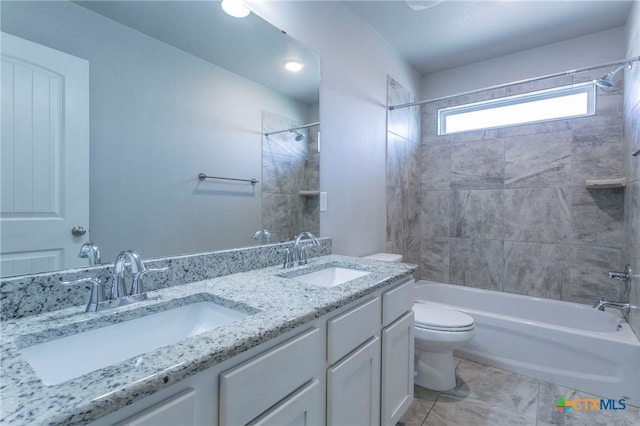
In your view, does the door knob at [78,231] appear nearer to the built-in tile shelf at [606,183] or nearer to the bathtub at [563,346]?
the bathtub at [563,346]

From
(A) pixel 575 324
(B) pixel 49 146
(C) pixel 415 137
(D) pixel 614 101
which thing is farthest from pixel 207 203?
(D) pixel 614 101

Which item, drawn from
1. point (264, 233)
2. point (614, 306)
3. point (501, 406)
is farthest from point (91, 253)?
point (614, 306)

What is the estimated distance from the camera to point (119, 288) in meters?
0.97

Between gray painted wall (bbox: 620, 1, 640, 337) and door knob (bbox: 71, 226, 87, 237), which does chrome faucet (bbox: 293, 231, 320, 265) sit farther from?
gray painted wall (bbox: 620, 1, 640, 337)

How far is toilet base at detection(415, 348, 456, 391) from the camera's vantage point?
6.52 feet

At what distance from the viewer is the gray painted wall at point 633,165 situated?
73.7 inches

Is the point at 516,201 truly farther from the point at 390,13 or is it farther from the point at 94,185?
the point at 94,185

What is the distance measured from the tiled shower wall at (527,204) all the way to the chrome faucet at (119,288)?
9.19 feet

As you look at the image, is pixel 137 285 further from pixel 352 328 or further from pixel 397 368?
pixel 397 368

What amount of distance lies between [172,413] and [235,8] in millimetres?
1558

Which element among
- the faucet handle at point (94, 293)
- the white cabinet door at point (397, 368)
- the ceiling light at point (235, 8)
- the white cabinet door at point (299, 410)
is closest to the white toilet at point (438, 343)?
the white cabinet door at point (397, 368)

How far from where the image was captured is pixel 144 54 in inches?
44.3

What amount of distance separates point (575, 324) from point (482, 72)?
90.2 inches

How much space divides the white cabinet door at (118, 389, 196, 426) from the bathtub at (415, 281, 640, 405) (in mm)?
2260
